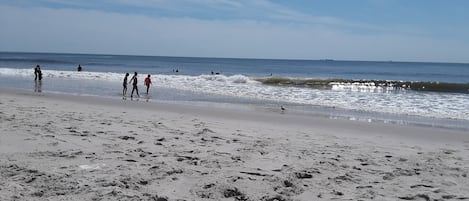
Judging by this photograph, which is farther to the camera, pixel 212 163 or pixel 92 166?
pixel 212 163

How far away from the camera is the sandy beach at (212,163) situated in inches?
196

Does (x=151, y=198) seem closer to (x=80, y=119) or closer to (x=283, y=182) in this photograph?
(x=283, y=182)

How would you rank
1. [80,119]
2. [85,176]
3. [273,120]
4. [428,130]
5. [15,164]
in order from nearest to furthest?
[85,176]
[15,164]
[80,119]
[428,130]
[273,120]

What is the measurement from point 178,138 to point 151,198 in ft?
12.4

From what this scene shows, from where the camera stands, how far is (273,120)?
13.4 metres

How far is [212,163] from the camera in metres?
6.34

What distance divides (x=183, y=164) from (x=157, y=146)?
1.35 m

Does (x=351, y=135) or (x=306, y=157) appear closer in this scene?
(x=306, y=157)

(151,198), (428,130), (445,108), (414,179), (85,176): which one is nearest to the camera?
(151,198)

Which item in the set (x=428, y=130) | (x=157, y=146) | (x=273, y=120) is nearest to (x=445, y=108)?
(x=428, y=130)

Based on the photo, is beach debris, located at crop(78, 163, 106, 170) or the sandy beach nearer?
the sandy beach

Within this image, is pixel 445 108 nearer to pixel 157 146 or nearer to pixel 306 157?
pixel 306 157

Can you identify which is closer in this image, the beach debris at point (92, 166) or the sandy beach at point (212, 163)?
the sandy beach at point (212, 163)

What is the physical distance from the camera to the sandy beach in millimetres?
4980
